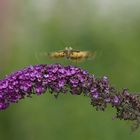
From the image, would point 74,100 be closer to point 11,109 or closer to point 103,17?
point 11,109

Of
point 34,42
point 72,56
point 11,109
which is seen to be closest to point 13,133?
point 11,109

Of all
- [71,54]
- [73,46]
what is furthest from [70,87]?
[73,46]

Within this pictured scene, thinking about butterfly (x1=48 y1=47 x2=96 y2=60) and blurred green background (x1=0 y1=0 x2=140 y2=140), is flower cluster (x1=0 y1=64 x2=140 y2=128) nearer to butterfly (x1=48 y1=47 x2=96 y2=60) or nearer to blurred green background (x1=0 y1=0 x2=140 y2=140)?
butterfly (x1=48 y1=47 x2=96 y2=60)

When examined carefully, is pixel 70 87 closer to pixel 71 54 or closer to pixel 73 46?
pixel 71 54

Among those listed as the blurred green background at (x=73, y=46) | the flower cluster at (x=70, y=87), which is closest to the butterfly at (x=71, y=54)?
the flower cluster at (x=70, y=87)

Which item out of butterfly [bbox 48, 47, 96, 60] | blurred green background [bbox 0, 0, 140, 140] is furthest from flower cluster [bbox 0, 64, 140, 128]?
blurred green background [bbox 0, 0, 140, 140]

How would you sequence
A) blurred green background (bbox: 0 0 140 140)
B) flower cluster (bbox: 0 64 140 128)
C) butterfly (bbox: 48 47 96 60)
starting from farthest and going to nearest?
blurred green background (bbox: 0 0 140 140) < butterfly (bbox: 48 47 96 60) < flower cluster (bbox: 0 64 140 128)
